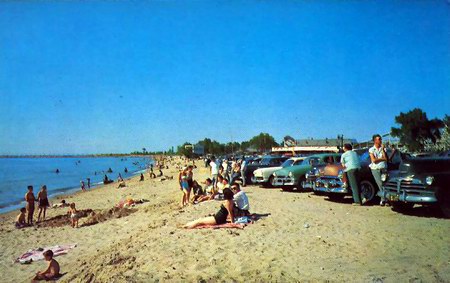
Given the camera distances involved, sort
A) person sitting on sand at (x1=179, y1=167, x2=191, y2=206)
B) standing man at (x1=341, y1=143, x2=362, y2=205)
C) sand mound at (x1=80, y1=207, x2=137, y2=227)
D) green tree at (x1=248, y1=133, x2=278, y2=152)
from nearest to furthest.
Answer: standing man at (x1=341, y1=143, x2=362, y2=205)
person sitting on sand at (x1=179, y1=167, x2=191, y2=206)
sand mound at (x1=80, y1=207, x2=137, y2=227)
green tree at (x1=248, y1=133, x2=278, y2=152)

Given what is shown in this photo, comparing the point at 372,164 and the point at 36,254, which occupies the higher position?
the point at 372,164

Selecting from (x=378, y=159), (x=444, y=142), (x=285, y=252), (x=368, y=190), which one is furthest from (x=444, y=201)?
(x=444, y=142)

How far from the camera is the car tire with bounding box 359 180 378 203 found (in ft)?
35.4

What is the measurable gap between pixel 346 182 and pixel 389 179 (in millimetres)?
2059

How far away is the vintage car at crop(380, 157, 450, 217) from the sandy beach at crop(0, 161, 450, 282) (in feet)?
1.69

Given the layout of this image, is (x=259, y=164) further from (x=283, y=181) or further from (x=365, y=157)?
(x=365, y=157)

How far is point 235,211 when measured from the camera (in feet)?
29.1

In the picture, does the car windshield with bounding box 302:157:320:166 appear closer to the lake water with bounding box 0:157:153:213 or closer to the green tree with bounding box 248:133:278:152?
the lake water with bounding box 0:157:153:213

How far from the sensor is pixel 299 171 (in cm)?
1521

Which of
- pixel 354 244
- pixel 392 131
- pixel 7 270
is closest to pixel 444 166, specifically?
pixel 354 244

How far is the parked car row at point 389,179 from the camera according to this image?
26.7 ft

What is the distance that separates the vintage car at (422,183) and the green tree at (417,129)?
57861 mm

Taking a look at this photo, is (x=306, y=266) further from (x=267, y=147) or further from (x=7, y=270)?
(x=267, y=147)

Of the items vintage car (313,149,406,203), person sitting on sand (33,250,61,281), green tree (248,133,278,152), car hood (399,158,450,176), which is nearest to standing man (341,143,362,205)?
vintage car (313,149,406,203)
